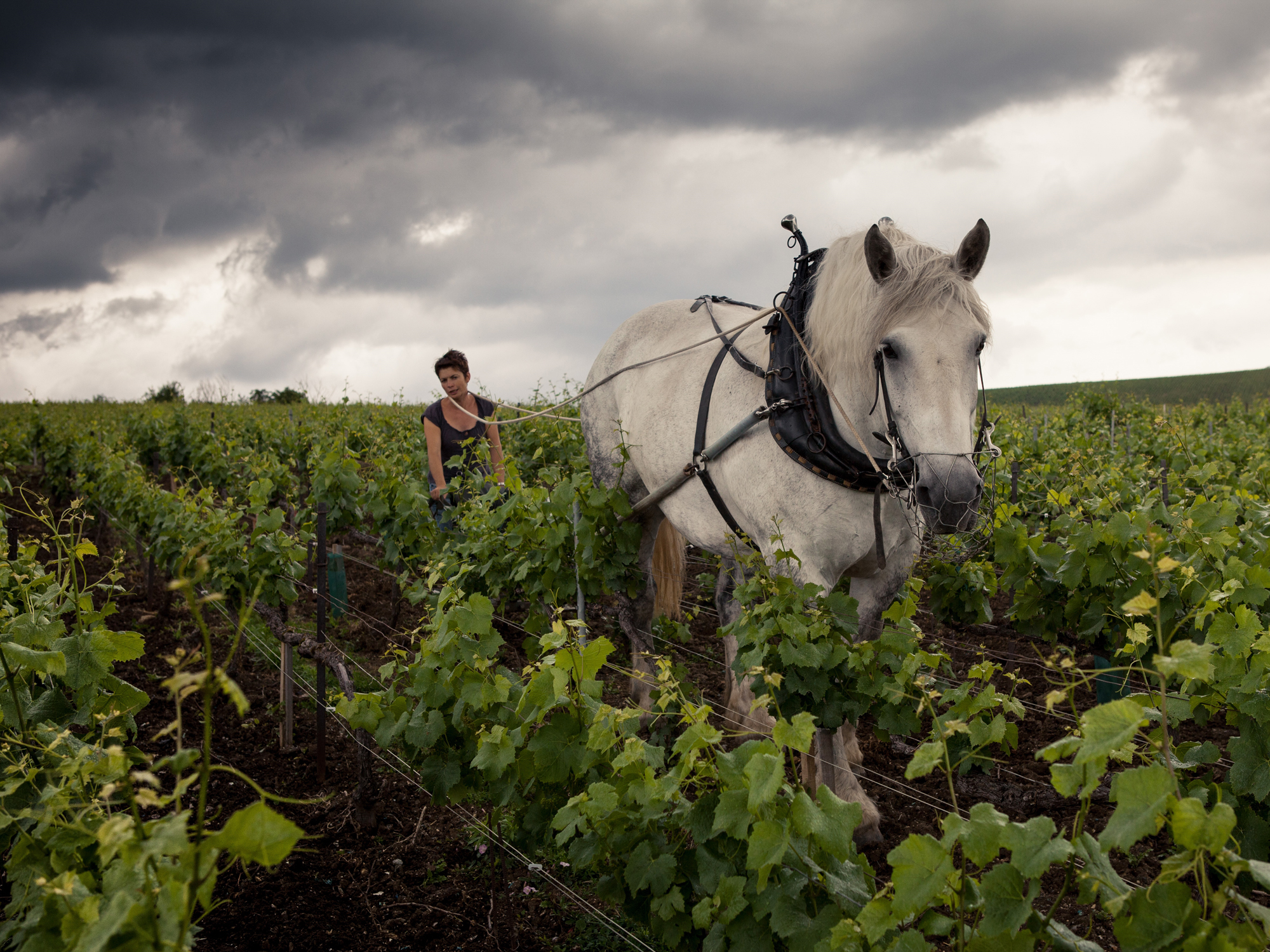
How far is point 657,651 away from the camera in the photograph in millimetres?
5016

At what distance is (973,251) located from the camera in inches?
103

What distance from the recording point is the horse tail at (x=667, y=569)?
4.72 m

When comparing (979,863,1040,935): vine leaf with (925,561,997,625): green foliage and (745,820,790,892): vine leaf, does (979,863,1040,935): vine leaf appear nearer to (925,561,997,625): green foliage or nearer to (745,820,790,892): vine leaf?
(745,820,790,892): vine leaf

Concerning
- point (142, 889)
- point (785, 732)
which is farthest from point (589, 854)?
point (142, 889)

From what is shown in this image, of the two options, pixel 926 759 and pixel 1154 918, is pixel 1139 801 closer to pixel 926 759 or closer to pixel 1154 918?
pixel 1154 918

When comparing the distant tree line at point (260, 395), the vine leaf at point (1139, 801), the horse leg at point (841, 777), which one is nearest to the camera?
the vine leaf at point (1139, 801)

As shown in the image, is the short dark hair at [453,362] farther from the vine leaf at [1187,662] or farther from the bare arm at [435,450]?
the vine leaf at [1187,662]

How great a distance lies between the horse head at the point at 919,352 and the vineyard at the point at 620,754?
0.43m

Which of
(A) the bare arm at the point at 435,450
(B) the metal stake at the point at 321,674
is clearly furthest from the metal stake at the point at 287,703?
(A) the bare arm at the point at 435,450

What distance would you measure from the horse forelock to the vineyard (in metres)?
0.74

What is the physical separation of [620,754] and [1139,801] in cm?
98

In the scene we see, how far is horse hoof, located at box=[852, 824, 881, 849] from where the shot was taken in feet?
9.88

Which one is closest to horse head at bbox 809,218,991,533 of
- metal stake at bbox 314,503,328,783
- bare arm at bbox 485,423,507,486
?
metal stake at bbox 314,503,328,783

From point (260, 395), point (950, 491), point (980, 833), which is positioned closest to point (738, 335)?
point (950, 491)
